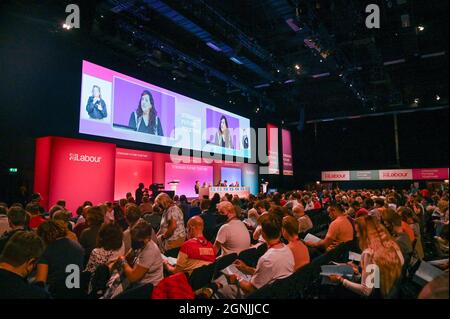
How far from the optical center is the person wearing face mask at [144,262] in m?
2.43

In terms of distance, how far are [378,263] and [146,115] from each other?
30.9ft

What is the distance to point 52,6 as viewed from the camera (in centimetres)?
795

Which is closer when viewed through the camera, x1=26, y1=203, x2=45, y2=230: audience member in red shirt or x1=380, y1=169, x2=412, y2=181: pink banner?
x1=26, y1=203, x2=45, y2=230: audience member in red shirt

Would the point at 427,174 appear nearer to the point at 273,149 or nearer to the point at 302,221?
the point at 273,149

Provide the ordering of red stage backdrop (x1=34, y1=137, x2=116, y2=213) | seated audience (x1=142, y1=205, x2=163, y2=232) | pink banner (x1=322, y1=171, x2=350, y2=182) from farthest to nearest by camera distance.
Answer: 1. pink banner (x1=322, y1=171, x2=350, y2=182)
2. red stage backdrop (x1=34, y1=137, x2=116, y2=213)
3. seated audience (x1=142, y1=205, x2=163, y2=232)

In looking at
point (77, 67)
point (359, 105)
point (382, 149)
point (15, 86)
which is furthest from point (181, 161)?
point (382, 149)

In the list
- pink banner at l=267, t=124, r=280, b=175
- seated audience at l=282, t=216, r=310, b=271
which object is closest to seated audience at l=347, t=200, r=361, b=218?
seated audience at l=282, t=216, r=310, b=271

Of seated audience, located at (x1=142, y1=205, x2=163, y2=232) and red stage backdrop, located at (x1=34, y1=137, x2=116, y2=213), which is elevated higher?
red stage backdrop, located at (x1=34, y1=137, x2=116, y2=213)

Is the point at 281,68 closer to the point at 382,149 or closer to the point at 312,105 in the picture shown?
the point at 312,105

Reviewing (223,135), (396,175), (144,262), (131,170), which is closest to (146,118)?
(131,170)

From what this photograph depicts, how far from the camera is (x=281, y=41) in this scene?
1254cm

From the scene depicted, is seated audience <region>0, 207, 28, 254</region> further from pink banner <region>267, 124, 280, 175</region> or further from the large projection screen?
pink banner <region>267, 124, 280, 175</region>

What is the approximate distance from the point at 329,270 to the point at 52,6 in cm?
916

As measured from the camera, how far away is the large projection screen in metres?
8.87
